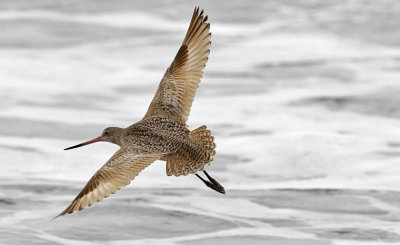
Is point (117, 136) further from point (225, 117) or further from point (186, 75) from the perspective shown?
point (225, 117)

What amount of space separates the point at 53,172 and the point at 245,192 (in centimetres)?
165

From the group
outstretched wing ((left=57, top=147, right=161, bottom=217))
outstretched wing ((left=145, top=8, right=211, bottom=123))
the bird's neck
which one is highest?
outstretched wing ((left=145, top=8, right=211, bottom=123))

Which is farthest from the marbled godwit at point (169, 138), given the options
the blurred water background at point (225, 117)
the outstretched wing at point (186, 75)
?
the blurred water background at point (225, 117)

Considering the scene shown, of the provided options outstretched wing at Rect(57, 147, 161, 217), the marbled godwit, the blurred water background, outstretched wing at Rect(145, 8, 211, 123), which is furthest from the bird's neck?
the blurred water background

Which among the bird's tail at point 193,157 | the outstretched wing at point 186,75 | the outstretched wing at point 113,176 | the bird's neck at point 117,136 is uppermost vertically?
the outstretched wing at point 186,75

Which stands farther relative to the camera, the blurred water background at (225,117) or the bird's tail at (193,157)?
the blurred water background at (225,117)

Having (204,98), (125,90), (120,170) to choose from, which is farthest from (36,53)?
(120,170)

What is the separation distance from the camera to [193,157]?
20.4 feet

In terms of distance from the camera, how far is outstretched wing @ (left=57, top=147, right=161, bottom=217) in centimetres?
596

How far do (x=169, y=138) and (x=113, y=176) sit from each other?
519 millimetres

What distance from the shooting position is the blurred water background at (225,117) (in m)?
7.34

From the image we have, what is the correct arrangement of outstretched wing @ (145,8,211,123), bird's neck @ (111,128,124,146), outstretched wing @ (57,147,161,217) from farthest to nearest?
outstretched wing @ (145,8,211,123) < bird's neck @ (111,128,124,146) < outstretched wing @ (57,147,161,217)

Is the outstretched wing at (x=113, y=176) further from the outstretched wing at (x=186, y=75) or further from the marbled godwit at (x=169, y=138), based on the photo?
the outstretched wing at (x=186, y=75)

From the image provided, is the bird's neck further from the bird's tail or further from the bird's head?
the bird's tail
